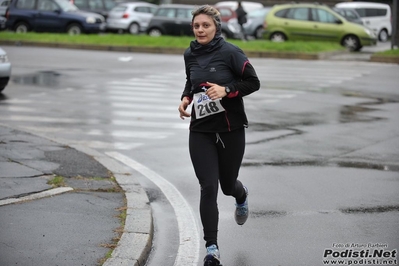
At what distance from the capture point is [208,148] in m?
6.12

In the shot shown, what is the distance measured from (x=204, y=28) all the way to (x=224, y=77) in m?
0.38

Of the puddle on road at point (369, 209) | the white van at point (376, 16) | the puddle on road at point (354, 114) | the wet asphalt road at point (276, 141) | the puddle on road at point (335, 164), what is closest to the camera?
the wet asphalt road at point (276, 141)

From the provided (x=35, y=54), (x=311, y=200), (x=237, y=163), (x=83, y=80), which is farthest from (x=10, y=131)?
(x=35, y=54)

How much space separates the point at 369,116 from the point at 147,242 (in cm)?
803

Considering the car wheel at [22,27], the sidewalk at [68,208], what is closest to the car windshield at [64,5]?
Answer: the car wheel at [22,27]

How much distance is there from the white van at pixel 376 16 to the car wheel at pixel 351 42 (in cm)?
947

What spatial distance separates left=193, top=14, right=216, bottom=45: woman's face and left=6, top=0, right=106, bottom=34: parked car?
29.7m

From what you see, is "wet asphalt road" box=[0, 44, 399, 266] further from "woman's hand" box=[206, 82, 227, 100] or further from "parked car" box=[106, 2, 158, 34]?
"parked car" box=[106, 2, 158, 34]

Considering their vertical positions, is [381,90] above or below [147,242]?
below

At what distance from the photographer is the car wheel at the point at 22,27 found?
118 ft

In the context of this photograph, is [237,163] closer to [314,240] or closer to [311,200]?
[314,240]

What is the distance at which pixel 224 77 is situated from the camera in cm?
613

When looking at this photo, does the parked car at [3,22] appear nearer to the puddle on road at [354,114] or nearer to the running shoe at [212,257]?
the puddle on road at [354,114]

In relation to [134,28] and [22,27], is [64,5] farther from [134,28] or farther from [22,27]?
[134,28]
